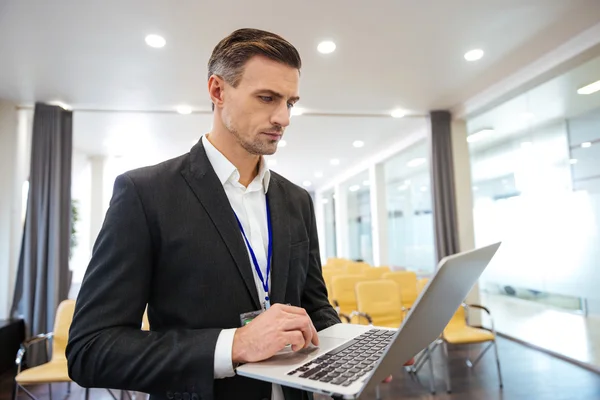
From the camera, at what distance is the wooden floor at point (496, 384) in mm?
3414

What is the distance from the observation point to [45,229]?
16.2ft

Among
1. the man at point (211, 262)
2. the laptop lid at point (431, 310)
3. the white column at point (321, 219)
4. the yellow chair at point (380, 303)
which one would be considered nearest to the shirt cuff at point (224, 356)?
the man at point (211, 262)

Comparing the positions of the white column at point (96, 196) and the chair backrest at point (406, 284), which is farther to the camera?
the white column at point (96, 196)

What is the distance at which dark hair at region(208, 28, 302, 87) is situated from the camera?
89 cm

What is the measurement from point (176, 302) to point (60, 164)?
533cm

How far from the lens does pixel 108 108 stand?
18.4ft

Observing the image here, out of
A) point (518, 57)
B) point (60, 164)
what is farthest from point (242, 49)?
point (60, 164)

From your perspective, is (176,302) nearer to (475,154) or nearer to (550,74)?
(550,74)

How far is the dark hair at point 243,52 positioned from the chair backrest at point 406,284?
4.48m

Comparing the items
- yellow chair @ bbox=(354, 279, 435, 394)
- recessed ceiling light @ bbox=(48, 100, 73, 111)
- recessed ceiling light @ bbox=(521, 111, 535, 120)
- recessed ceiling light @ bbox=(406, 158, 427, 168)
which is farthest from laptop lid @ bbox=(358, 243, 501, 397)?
recessed ceiling light @ bbox=(406, 158, 427, 168)

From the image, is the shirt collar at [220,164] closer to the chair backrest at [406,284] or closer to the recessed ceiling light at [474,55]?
the recessed ceiling light at [474,55]

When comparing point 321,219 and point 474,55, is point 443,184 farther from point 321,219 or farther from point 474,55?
point 321,219

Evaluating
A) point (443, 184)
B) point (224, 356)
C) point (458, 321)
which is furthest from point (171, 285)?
point (443, 184)

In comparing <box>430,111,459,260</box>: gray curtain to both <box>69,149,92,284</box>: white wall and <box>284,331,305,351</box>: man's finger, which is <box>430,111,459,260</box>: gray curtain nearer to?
<box>284,331,305,351</box>: man's finger
